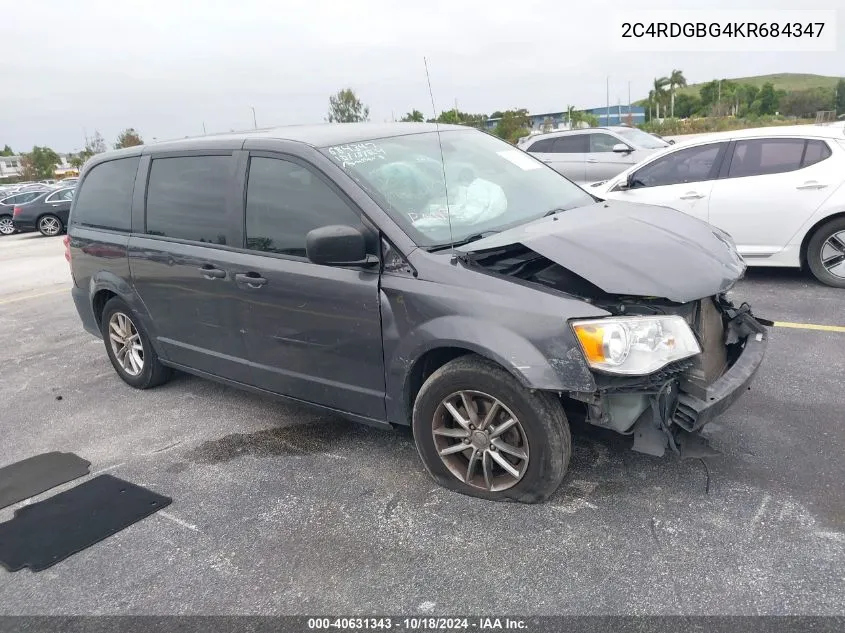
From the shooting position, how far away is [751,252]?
679 centimetres

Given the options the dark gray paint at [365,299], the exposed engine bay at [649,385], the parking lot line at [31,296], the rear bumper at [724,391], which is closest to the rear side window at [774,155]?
the dark gray paint at [365,299]

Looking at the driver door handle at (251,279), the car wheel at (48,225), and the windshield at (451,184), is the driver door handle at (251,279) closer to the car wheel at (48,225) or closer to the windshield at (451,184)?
the windshield at (451,184)

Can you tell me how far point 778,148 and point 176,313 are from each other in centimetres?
592

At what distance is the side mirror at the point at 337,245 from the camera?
10.5 ft

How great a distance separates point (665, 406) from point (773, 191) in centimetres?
468

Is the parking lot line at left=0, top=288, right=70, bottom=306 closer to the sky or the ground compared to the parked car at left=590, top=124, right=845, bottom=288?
closer to the ground

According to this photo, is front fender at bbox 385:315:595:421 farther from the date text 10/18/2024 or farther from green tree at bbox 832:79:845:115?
green tree at bbox 832:79:845:115

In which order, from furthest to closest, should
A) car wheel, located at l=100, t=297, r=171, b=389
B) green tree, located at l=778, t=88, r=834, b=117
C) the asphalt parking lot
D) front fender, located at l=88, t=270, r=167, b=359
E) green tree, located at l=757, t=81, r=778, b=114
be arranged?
green tree, located at l=757, t=81, r=778, b=114 < green tree, located at l=778, t=88, r=834, b=117 < car wheel, located at l=100, t=297, r=171, b=389 < front fender, located at l=88, t=270, r=167, b=359 < the asphalt parking lot

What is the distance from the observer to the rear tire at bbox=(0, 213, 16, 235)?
22469mm

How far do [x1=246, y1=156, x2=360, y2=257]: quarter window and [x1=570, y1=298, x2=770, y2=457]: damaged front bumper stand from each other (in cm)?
153

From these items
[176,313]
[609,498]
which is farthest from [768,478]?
[176,313]

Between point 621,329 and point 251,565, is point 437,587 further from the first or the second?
point 621,329

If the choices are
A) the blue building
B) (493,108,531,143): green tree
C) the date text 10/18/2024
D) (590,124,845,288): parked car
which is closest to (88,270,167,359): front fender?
the date text 10/18/2024

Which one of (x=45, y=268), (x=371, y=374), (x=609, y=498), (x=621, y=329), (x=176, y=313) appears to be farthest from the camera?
(x=45, y=268)
